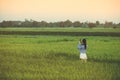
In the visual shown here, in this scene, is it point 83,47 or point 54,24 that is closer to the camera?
point 54,24

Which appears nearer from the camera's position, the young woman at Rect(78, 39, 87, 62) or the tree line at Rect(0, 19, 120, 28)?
the tree line at Rect(0, 19, 120, 28)

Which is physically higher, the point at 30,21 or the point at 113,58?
the point at 30,21

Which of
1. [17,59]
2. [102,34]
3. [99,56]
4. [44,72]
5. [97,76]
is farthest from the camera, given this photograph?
[102,34]

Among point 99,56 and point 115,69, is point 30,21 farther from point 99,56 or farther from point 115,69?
point 99,56

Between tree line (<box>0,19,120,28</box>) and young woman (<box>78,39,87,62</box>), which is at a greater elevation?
tree line (<box>0,19,120,28</box>)

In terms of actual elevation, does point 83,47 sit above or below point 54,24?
below

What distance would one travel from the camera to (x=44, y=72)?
6316mm

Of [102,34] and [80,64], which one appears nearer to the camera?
[80,64]

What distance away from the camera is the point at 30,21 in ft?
21.9

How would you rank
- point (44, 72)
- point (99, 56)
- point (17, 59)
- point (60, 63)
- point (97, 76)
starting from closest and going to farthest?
point (97, 76)
point (44, 72)
point (60, 63)
point (17, 59)
point (99, 56)

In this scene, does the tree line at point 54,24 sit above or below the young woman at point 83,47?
above

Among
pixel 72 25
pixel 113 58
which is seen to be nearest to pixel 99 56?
pixel 113 58

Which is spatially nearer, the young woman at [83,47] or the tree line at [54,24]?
the tree line at [54,24]

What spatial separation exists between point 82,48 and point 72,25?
1.06m
